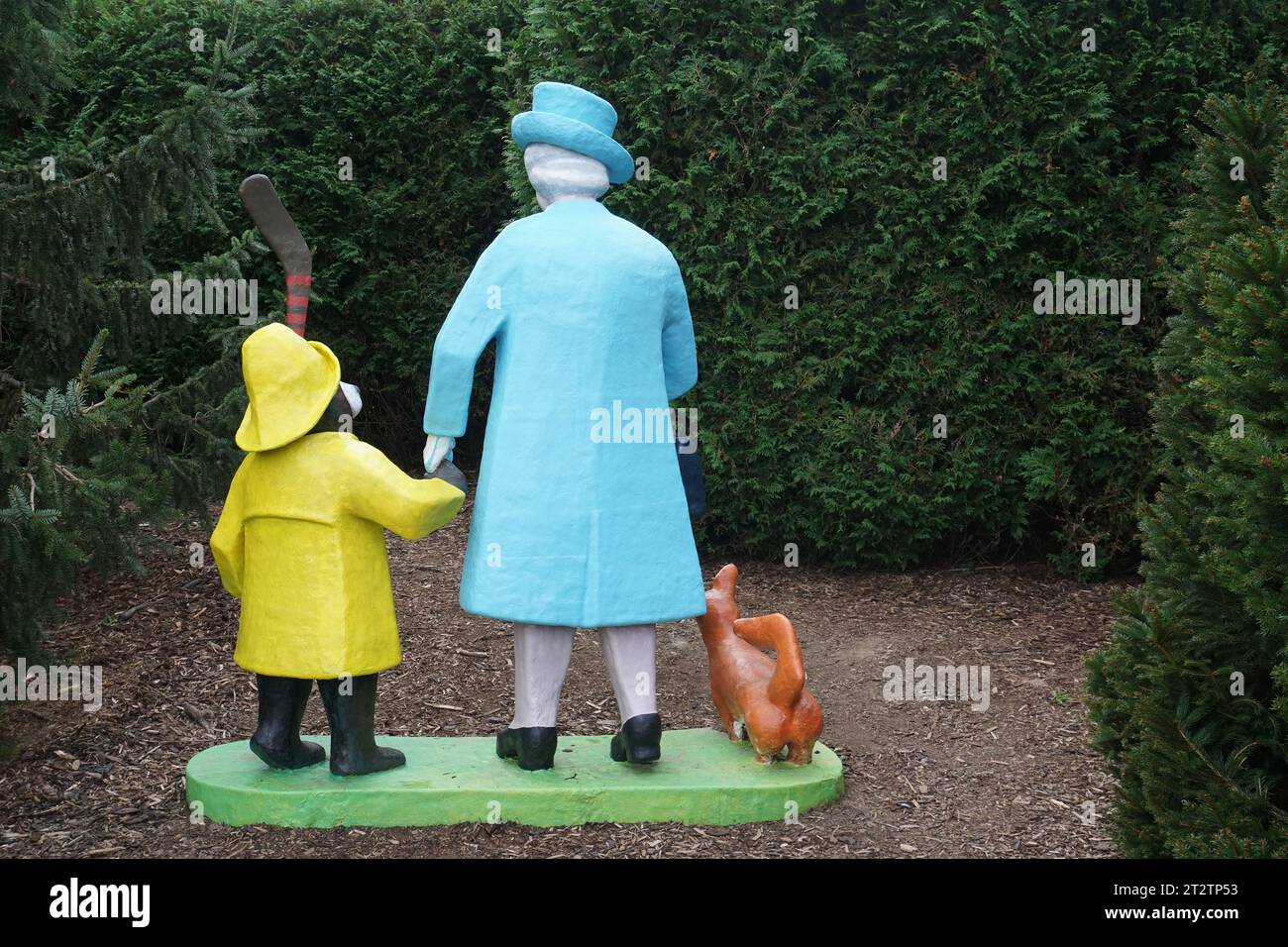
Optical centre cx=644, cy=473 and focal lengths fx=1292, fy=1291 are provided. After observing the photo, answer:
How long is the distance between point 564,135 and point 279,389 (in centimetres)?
121

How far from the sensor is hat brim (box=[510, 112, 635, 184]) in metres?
4.13

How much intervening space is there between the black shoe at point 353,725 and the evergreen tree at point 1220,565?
7.08ft

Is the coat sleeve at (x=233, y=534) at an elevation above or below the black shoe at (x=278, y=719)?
above

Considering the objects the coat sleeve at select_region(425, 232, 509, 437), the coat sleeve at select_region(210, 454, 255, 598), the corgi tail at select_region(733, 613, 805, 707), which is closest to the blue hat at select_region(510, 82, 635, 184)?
the coat sleeve at select_region(425, 232, 509, 437)

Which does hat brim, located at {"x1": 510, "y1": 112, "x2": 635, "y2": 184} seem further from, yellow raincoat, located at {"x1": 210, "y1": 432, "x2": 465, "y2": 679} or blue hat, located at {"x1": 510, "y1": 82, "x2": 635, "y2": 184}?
yellow raincoat, located at {"x1": 210, "y1": 432, "x2": 465, "y2": 679}

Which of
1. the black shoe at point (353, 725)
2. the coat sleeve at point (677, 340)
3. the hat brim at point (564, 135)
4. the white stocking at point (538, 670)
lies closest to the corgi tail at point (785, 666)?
the white stocking at point (538, 670)

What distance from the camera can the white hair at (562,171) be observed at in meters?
4.20

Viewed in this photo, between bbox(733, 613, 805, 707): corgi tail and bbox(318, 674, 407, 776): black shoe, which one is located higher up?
bbox(733, 613, 805, 707): corgi tail

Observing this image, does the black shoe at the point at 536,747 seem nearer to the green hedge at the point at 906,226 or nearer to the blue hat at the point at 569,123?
the blue hat at the point at 569,123

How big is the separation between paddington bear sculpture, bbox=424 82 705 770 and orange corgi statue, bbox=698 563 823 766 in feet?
0.99

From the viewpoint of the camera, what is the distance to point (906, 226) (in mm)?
6344

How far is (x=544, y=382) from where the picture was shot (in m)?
4.07

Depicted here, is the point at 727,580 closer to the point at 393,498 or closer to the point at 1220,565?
the point at 393,498

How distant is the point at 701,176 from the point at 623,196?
0.40m
